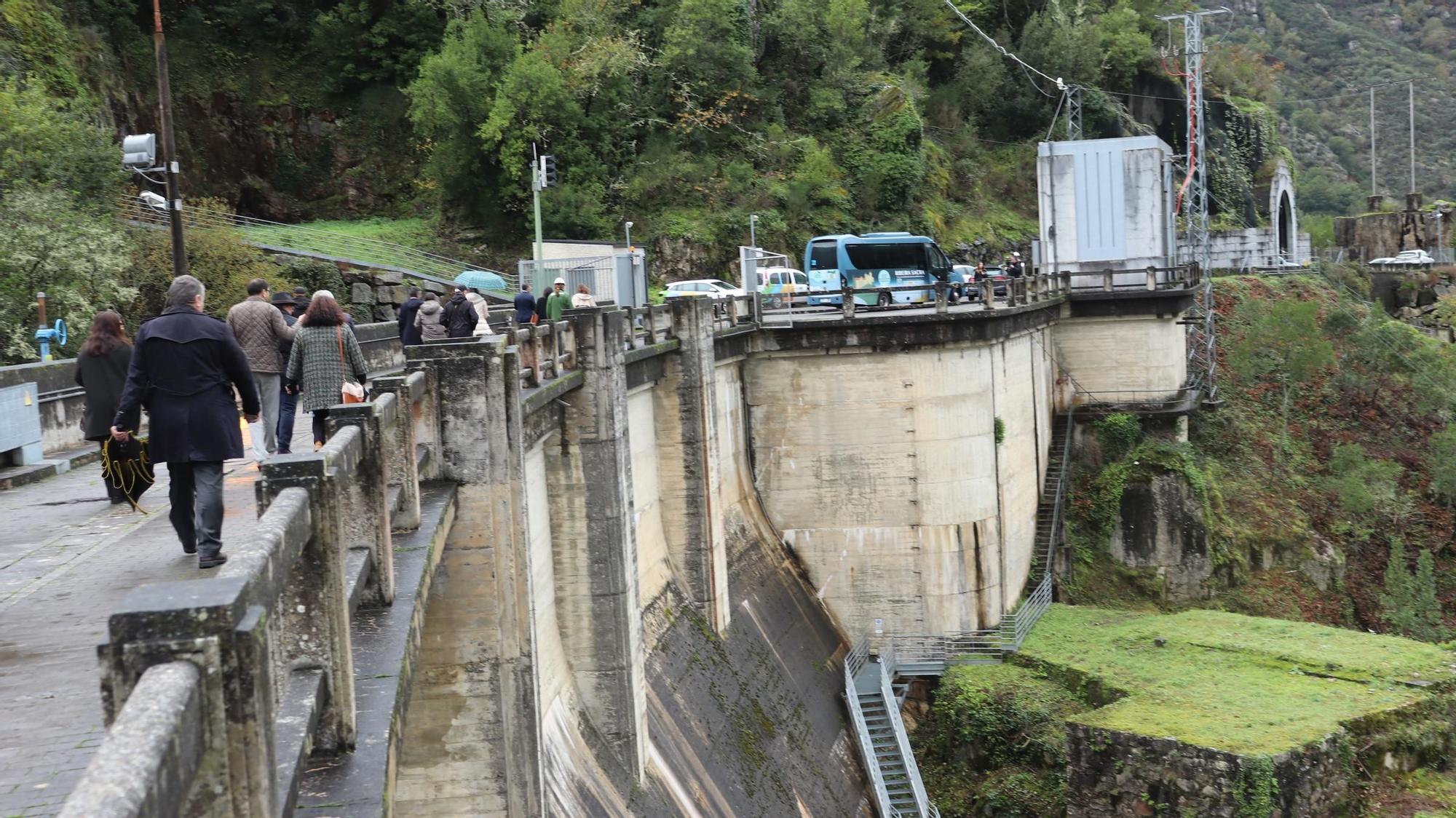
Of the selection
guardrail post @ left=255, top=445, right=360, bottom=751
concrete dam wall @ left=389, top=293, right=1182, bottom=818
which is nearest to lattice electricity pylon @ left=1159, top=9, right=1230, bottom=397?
concrete dam wall @ left=389, top=293, right=1182, bottom=818

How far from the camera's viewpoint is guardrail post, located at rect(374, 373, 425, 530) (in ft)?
26.3

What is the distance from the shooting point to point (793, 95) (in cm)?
4400

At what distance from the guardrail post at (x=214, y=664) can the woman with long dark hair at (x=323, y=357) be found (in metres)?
7.07

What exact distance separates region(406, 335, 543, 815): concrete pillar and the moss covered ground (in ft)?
44.8

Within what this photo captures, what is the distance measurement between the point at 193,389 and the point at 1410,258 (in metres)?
75.5

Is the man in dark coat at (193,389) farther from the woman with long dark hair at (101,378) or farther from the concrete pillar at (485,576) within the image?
the woman with long dark hair at (101,378)

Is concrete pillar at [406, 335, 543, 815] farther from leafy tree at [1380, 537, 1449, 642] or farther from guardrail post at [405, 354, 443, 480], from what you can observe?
leafy tree at [1380, 537, 1449, 642]

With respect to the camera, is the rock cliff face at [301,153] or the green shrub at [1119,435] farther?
the rock cliff face at [301,153]

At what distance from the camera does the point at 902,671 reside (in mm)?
27062

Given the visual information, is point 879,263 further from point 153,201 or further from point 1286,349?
point 1286,349

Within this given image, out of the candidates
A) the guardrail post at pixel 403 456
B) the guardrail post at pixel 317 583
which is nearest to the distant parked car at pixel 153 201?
the guardrail post at pixel 403 456

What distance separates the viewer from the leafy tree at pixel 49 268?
21.8 metres

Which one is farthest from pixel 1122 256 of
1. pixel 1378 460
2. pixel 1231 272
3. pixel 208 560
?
pixel 208 560

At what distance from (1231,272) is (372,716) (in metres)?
53.1
